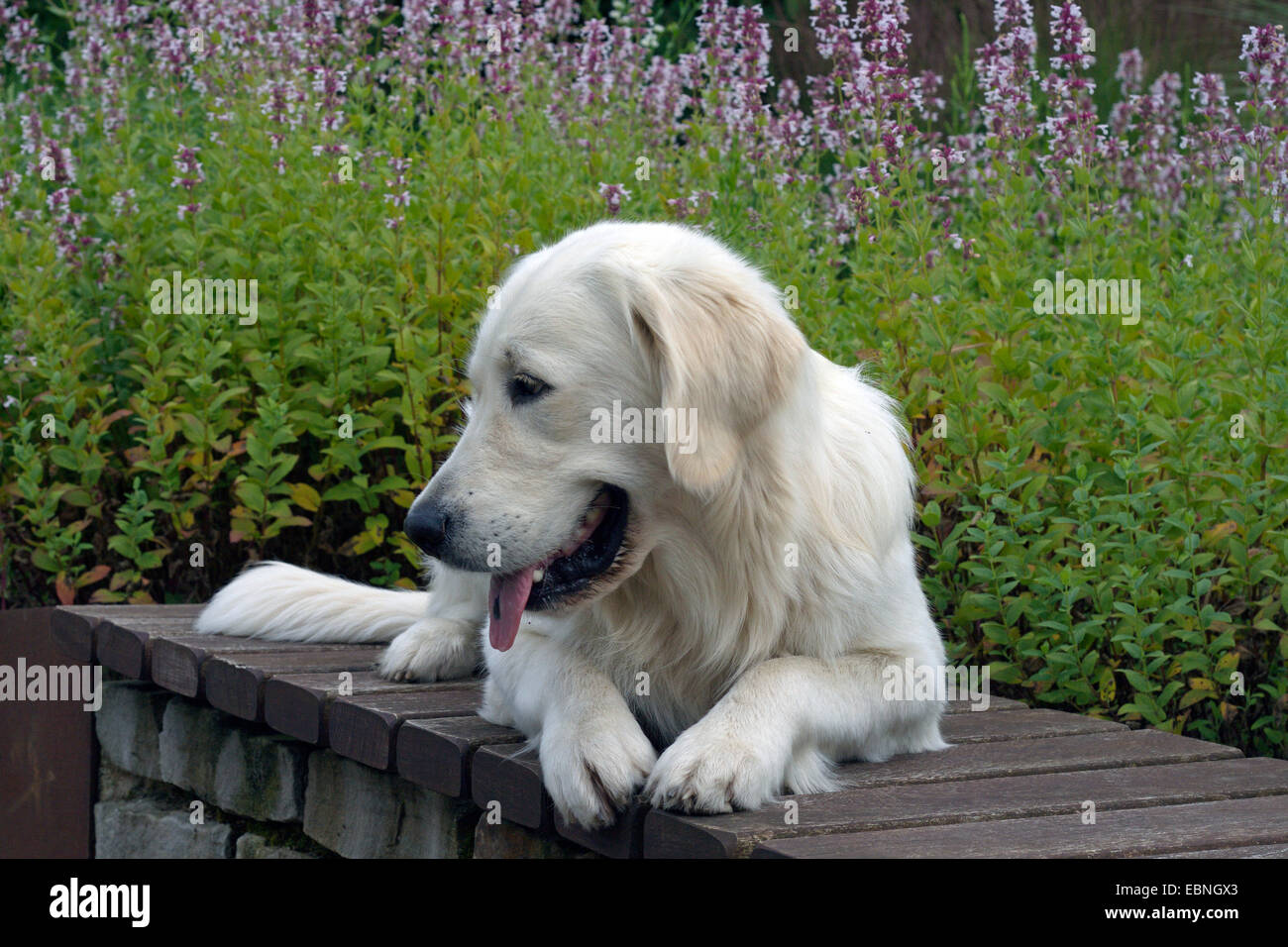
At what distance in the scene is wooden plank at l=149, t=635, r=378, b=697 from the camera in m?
3.60

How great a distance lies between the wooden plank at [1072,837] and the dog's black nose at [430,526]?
80 cm

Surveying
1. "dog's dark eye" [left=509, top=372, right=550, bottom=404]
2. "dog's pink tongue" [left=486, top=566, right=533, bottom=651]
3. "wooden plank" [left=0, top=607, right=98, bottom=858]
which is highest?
"dog's dark eye" [left=509, top=372, right=550, bottom=404]

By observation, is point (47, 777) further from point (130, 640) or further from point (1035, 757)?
point (1035, 757)

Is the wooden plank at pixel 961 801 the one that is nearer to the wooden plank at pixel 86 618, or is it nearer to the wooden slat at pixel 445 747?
the wooden slat at pixel 445 747

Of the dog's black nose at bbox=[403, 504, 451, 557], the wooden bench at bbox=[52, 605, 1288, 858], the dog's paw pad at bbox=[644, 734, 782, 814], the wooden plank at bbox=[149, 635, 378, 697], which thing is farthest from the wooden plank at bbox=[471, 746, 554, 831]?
the wooden plank at bbox=[149, 635, 378, 697]

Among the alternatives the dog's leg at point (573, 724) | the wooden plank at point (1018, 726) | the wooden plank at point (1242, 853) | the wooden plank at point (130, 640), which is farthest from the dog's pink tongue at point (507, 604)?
the wooden plank at point (130, 640)

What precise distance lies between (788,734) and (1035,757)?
25.4 inches

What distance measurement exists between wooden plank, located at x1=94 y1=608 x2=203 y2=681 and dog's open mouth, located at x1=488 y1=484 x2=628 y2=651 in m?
1.51

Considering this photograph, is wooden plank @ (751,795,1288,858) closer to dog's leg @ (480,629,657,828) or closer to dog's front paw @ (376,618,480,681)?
dog's leg @ (480,629,657,828)

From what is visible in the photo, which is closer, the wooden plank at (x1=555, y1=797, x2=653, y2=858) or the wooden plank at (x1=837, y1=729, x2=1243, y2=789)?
the wooden plank at (x1=555, y1=797, x2=653, y2=858)
